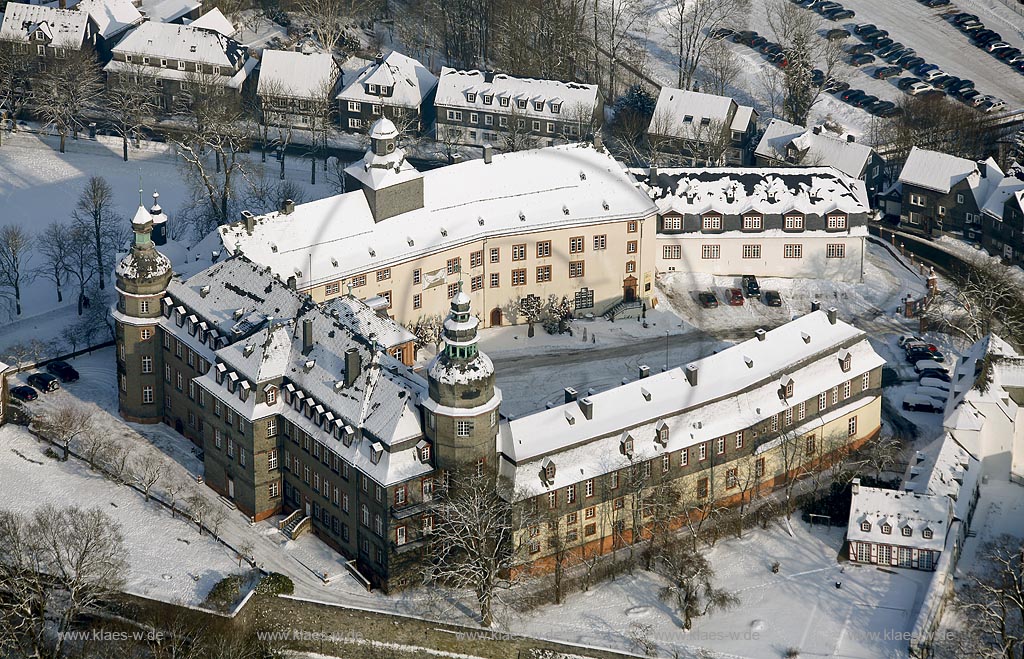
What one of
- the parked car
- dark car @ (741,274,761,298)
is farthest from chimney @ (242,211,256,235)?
the parked car

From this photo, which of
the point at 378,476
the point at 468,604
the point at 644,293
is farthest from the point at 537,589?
the point at 644,293

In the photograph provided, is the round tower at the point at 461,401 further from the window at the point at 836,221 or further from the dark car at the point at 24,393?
the window at the point at 836,221

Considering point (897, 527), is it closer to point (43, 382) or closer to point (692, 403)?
point (692, 403)

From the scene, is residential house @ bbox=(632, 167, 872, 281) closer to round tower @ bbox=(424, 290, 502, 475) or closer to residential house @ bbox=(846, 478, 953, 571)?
residential house @ bbox=(846, 478, 953, 571)

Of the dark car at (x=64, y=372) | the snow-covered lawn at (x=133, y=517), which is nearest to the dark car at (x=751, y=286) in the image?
the dark car at (x=64, y=372)

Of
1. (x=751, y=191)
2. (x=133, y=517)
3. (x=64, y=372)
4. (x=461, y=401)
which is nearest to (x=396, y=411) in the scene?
(x=461, y=401)

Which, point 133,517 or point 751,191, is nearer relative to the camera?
point 133,517

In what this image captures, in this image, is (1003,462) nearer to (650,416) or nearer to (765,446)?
(765,446)
